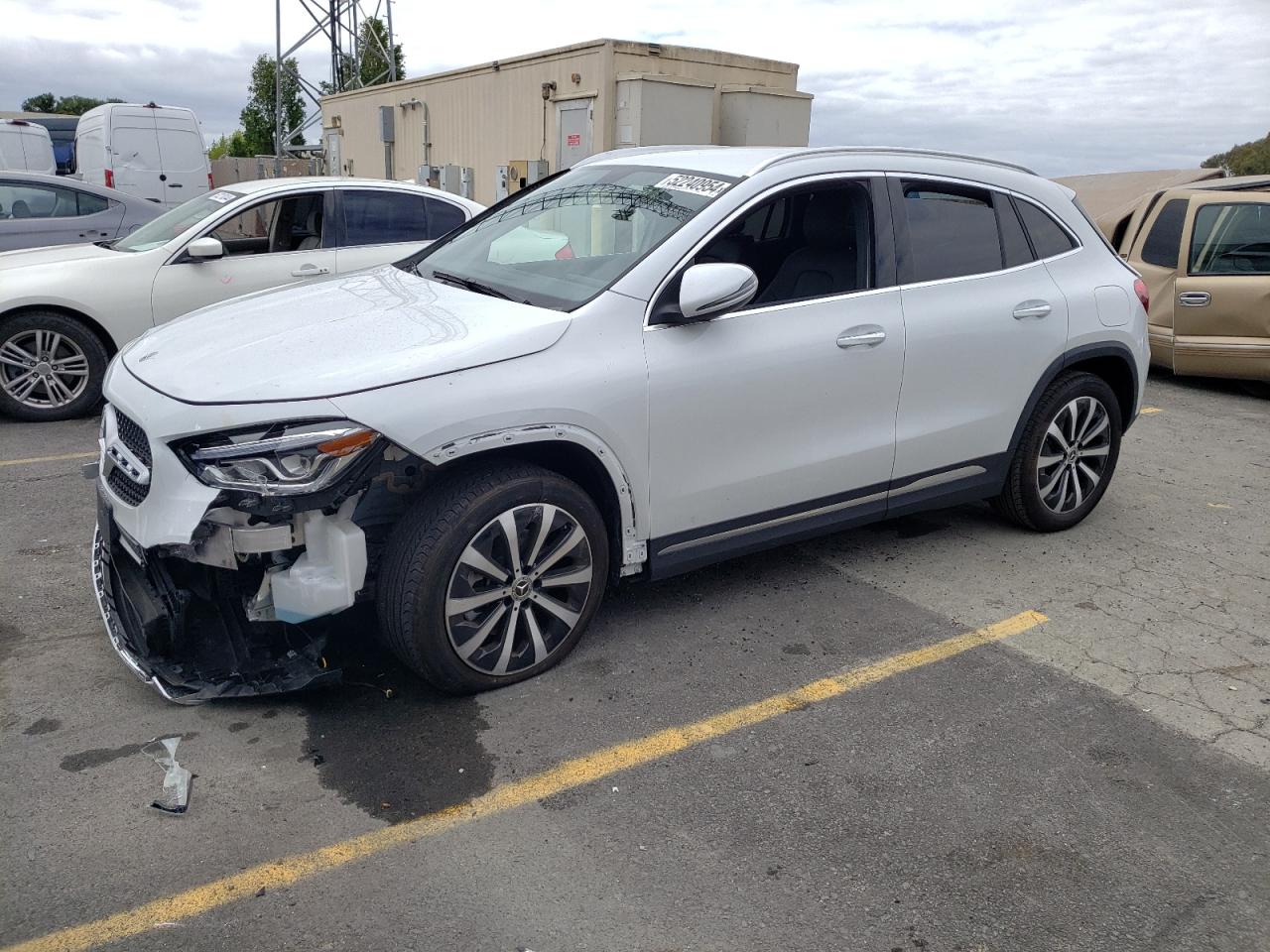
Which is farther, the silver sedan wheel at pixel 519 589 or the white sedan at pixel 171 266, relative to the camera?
the white sedan at pixel 171 266

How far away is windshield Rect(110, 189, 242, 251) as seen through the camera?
7141mm

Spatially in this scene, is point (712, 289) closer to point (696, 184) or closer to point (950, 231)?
point (696, 184)

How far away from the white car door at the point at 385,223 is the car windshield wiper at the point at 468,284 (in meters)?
3.25

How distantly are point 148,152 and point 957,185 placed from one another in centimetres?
1458

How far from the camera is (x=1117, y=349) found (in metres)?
5.01

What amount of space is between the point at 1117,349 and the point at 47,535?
5.15 meters

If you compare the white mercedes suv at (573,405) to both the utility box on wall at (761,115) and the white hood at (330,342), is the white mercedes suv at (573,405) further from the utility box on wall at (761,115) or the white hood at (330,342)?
the utility box on wall at (761,115)

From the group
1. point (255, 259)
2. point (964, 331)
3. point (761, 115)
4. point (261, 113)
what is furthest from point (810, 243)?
point (261, 113)

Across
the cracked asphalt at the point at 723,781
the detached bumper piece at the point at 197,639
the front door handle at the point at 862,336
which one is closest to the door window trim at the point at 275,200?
the cracked asphalt at the point at 723,781

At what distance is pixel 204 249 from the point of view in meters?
6.86

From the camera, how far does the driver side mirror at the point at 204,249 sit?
22.5 ft

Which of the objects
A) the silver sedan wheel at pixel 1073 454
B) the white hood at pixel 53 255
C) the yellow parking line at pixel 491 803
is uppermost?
the white hood at pixel 53 255

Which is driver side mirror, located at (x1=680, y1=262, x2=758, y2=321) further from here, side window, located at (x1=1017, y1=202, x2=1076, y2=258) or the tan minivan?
the tan minivan

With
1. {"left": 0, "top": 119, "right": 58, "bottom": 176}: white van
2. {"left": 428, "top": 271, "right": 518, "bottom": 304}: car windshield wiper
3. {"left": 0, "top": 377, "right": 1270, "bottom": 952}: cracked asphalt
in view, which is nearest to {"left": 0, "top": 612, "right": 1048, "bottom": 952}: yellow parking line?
{"left": 0, "top": 377, "right": 1270, "bottom": 952}: cracked asphalt
